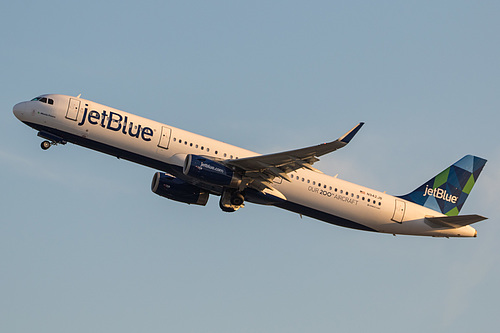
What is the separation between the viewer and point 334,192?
46.6 meters

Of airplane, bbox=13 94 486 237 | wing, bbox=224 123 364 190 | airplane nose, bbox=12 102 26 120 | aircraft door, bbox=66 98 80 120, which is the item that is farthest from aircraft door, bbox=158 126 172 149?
airplane nose, bbox=12 102 26 120

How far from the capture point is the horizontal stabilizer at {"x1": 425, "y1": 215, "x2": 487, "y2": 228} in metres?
45.4

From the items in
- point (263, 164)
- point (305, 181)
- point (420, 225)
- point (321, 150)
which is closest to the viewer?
point (321, 150)

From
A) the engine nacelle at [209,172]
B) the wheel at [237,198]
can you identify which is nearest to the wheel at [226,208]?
the wheel at [237,198]

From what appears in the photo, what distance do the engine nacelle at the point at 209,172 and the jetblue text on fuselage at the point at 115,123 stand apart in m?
3.23

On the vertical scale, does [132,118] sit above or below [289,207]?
above

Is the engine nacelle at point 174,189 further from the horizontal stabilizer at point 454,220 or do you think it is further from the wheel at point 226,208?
the horizontal stabilizer at point 454,220

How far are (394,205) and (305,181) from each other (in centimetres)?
701

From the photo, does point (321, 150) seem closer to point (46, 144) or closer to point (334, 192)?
point (334, 192)

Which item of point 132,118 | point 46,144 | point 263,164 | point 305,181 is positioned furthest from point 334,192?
point 46,144

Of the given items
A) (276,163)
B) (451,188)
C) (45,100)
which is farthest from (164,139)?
(451,188)

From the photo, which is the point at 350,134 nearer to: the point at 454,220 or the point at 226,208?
the point at 226,208

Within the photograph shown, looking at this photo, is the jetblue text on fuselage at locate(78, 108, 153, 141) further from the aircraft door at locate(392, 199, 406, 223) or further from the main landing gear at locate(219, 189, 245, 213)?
the aircraft door at locate(392, 199, 406, 223)

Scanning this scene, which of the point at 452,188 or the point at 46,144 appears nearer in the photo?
the point at 46,144
